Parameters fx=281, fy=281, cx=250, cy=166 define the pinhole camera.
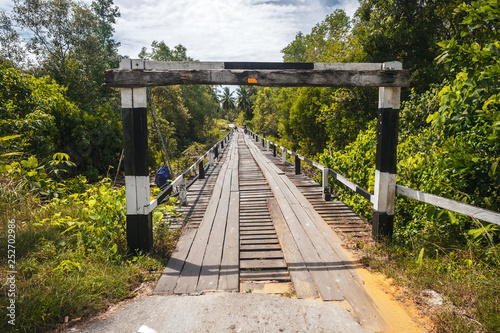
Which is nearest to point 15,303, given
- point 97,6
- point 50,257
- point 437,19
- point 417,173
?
point 50,257

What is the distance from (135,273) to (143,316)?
861mm

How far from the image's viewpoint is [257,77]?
167 inches

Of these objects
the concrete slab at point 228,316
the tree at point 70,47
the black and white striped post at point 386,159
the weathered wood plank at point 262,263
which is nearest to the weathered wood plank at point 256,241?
the weathered wood plank at point 262,263

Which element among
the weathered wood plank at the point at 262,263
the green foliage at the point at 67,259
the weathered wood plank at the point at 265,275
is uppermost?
the green foliage at the point at 67,259

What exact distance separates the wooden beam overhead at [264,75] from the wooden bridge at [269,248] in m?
2.71

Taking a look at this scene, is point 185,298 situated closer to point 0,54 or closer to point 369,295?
point 369,295

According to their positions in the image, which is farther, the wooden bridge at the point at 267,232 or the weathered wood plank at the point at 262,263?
the weathered wood plank at the point at 262,263

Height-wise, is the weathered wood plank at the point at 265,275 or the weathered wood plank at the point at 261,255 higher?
the weathered wood plank at the point at 261,255

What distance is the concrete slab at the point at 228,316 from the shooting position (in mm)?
2871

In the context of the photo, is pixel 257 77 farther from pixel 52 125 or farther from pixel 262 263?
pixel 52 125

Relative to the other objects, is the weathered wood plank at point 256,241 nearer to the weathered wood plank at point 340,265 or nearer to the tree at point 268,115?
the weathered wood plank at point 340,265

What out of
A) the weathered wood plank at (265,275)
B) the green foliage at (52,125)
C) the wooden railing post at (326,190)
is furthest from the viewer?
the green foliage at (52,125)

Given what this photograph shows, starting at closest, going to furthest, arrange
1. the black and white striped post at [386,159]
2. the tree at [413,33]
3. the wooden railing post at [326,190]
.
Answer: the black and white striped post at [386,159], the wooden railing post at [326,190], the tree at [413,33]

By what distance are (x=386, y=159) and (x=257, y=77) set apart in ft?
8.18
